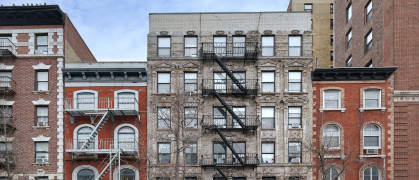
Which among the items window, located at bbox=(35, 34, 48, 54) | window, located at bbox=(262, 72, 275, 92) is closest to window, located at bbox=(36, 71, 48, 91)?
window, located at bbox=(35, 34, 48, 54)

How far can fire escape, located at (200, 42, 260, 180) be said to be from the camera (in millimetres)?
29172

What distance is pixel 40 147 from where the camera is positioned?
29797 mm

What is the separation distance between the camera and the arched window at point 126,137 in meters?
29.8

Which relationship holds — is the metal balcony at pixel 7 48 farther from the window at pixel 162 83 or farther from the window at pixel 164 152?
the window at pixel 164 152

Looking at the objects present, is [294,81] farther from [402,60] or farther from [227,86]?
[402,60]

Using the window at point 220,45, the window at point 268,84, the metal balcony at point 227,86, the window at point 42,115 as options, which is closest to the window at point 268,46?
the window at point 268,84

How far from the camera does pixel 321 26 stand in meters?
62.6

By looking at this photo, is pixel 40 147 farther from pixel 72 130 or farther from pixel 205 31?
pixel 205 31

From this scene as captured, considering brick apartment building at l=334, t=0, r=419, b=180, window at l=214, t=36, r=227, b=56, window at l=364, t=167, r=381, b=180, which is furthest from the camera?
window at l=214, t=36, r=227, b=56

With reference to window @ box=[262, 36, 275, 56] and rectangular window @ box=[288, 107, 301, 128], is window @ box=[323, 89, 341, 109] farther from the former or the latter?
window @ box=[262, 36, 275, 56]

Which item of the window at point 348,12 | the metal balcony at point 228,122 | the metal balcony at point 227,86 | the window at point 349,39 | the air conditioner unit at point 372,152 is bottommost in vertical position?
the air conditioner unit at point 372,152

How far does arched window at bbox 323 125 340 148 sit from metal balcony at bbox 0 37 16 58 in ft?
77.7

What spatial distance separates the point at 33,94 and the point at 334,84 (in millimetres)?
22301

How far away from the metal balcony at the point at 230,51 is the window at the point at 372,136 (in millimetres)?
9770
